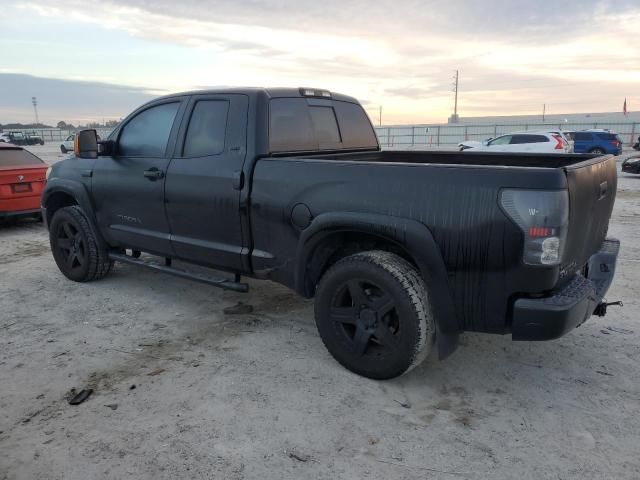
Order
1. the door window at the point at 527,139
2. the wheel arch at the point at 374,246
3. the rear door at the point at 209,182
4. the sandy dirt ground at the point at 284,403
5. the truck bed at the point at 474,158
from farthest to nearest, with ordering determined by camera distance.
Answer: the door window at the point at 527,139, the truck bed at the point at 474,158, the rear door at the point at 209,182, the wheel arch at the point at 374,246, the sandy dirt ground at the point at 284,403

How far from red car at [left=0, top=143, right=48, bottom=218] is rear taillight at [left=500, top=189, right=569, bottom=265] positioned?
842cm

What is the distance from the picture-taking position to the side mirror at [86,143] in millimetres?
4820

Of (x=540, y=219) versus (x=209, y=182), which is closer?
(x=540, y=219)

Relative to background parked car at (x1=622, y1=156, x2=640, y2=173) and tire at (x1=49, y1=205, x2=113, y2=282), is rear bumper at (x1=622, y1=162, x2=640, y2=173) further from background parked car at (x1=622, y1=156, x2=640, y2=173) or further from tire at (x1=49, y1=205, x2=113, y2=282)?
tire at (x1=49, y1=205, x2=113, y2=282)

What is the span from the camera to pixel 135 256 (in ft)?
18.0

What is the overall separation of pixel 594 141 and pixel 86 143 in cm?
2584

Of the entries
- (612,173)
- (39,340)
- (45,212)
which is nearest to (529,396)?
(612,173)

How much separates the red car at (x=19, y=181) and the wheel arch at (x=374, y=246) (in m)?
6.97

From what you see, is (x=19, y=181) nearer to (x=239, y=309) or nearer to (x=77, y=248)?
(x=77, y=248)

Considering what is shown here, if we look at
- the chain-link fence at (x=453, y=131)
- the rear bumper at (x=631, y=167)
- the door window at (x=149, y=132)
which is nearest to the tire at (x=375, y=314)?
the door window at (x=149, y=132)

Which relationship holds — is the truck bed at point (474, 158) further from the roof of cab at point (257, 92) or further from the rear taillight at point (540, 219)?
the rear taillight at point (540, 219)

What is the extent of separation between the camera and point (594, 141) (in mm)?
25016

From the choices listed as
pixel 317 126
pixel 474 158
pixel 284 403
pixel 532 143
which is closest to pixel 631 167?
pixel 532 143

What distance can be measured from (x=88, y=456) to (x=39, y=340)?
188cm
